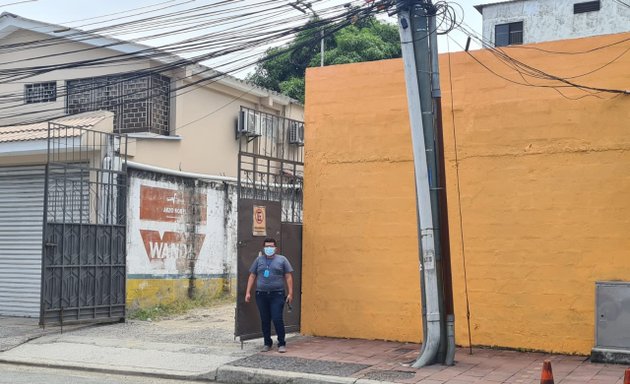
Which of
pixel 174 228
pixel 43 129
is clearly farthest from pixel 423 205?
pixel 43 129

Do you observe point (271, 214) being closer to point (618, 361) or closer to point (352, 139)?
point (352, 139)

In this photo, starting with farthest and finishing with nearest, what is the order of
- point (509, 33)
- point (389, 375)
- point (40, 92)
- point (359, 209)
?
point (509, 33) → point (40, 92) → point (359, 209) → point (389, 375)

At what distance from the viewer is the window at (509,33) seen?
1125 inches

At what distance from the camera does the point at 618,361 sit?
377 inches

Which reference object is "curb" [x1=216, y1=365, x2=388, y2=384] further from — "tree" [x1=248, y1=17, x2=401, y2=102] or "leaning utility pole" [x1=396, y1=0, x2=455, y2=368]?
"tree" [x1=248, y1=17, x2=401, y2=102]

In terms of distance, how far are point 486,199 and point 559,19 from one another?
19.4 metres

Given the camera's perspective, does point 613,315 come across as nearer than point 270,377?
No

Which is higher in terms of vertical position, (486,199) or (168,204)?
(168,204)

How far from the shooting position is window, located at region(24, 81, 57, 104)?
18.4 metres

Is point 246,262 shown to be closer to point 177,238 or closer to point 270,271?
point 270,271

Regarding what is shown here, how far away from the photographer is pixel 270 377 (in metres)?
9.14

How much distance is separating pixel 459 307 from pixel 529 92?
3276 millimetres

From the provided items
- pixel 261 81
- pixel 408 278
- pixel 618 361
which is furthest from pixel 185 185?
pixel 261 81

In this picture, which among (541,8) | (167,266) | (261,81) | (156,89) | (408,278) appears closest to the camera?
(408,278)
